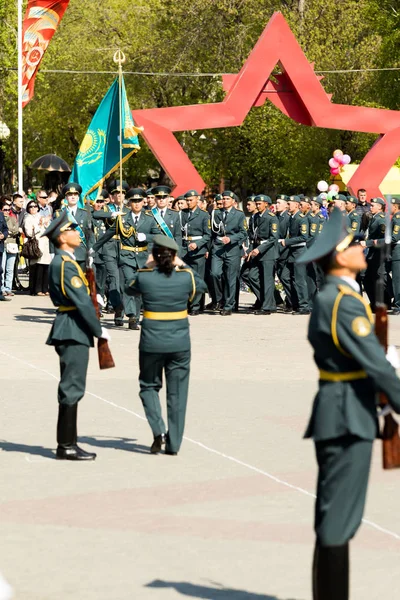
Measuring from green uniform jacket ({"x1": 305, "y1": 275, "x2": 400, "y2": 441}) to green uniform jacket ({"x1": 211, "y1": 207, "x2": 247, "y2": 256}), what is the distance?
14440mm

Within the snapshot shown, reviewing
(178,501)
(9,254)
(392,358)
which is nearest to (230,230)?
(9,254)

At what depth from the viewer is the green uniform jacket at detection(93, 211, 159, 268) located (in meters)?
17.1

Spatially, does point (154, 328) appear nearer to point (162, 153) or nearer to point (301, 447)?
point (301, 447)

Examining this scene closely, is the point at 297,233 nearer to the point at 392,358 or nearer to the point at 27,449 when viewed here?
the point at 27,449

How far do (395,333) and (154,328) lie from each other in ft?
27.6

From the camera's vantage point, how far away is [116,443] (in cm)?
970

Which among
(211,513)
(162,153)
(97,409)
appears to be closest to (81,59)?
(162,153)

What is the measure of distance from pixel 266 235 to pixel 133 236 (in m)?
3.73

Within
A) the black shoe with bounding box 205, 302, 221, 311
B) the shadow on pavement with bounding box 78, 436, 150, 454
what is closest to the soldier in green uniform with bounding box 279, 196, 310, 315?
the black shoe with bounding box 205, 302, 221, 311

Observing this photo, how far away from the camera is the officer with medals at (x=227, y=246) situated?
19984 millimetres

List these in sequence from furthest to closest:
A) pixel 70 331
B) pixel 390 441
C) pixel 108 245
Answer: pixel 108 245
pixel 70 331
pixel 390 441

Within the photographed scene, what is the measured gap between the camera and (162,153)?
22.5 meters

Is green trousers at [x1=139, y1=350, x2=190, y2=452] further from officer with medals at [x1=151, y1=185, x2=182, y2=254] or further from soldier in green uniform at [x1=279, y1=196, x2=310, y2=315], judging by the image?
soldier in green uniform at [x1=279, y1=196, x2=310, y2=315]

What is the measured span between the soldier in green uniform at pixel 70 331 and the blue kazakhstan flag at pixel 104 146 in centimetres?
1019
